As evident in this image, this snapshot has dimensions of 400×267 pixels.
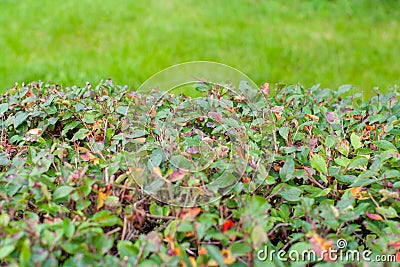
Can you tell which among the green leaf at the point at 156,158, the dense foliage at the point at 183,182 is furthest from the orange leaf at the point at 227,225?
the green leaf at the point at 156,158

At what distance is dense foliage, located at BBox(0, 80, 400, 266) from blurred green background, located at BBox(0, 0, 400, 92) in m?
2.04

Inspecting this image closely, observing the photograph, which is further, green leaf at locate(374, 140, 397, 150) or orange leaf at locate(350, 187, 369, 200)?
green leaf at locate(374, 140, 397, 150)

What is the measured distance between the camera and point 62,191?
4.96 feet

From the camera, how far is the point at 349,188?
5.55 ft

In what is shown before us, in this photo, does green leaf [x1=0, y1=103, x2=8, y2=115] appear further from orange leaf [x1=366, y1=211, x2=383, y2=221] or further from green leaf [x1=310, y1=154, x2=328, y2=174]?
orange leaf [x1=366, y1=211, x2=383, y2=221]

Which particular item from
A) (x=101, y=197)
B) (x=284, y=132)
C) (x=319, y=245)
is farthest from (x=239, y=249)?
(x=284, y=132)

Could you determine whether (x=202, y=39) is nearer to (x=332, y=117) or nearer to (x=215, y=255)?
(x=332, y=117)

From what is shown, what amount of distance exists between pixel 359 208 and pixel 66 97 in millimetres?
1353

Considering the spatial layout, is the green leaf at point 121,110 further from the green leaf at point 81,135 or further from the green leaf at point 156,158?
the green leaf at point 156,158

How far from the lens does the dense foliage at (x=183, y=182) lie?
4.46 ft

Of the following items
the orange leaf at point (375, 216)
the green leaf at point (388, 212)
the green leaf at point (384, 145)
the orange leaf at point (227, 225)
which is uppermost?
the green leaf at point (384, 145)

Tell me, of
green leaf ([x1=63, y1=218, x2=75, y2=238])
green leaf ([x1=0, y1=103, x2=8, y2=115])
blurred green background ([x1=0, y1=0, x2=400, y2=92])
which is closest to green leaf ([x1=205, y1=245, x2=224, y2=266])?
green leaf ([x1=63, y1=218, x2=75, y2=238])

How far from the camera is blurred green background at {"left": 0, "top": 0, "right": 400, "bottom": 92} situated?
457 centimetres

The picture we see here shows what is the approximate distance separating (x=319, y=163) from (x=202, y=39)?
3.64 m
